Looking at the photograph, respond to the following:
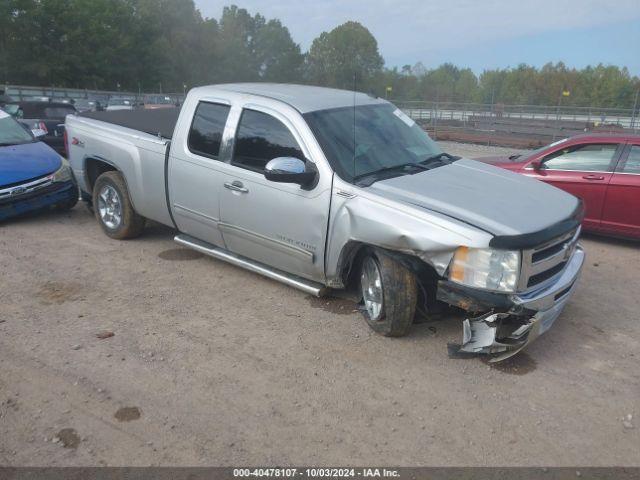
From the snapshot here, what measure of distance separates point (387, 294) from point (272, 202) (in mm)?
1291

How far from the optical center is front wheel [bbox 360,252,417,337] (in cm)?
414

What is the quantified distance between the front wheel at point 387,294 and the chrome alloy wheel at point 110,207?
344cm

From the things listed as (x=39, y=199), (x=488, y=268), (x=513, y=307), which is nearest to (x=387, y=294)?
(x=488, y=268)

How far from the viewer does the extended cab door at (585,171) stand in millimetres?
7082

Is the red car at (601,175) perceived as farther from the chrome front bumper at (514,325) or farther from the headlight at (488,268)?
the headlight at (488,268)

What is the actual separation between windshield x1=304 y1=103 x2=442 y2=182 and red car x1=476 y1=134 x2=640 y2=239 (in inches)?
109

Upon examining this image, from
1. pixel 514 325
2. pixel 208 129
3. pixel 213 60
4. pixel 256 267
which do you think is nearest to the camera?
pixel 514 325

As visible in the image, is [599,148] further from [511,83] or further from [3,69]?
[3,69]

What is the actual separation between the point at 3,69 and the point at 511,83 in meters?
42.2

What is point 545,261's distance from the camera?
3.96m

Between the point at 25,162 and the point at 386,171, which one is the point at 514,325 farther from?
the point at 25,162

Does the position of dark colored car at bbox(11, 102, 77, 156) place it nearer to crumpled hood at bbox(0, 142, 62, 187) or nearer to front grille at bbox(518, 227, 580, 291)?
crumpled hood at bbox(0, 142, 62, 187)

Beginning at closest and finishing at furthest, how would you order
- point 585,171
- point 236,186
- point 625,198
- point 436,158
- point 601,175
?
1. point 236,186
2. point 436,158
3. point 625,198
4. point 601,175
5. point 585,171

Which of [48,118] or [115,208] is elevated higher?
[48,118]
